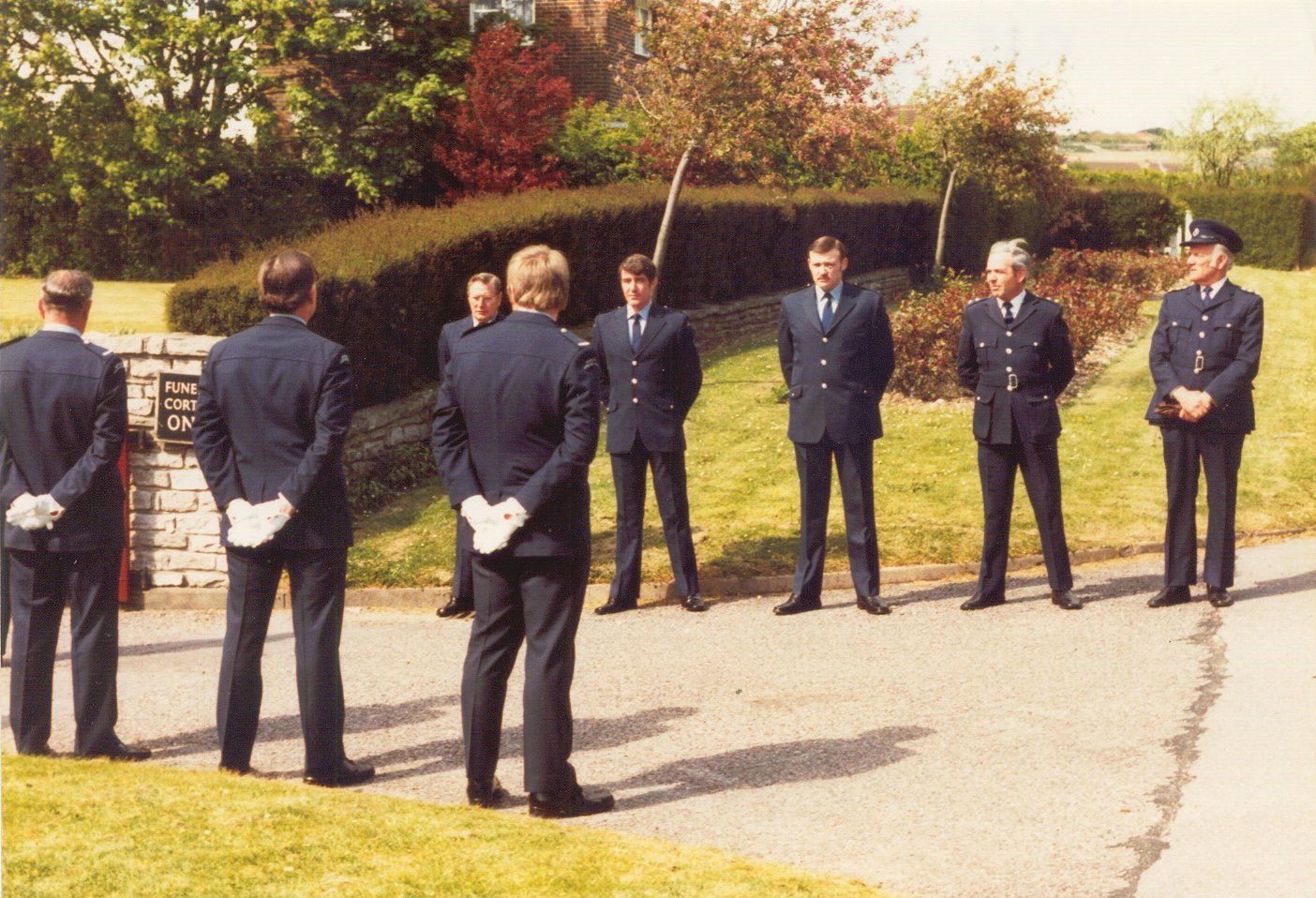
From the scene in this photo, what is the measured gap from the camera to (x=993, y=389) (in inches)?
356

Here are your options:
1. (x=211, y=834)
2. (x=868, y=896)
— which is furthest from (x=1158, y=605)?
(x=211, y=834)

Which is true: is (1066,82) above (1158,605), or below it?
above

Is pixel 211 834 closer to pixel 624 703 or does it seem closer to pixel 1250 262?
pixel 624 703

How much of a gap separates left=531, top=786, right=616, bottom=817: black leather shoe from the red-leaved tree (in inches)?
654

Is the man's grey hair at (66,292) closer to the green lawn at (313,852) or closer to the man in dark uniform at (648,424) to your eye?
the green lawn at (313,852)

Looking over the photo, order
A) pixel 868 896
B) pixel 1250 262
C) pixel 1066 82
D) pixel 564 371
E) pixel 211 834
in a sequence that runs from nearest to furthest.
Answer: pixel 868 896 → pixel 211 834 → pixel 564 371 → pixel 1066 82 → pixel 1250 262

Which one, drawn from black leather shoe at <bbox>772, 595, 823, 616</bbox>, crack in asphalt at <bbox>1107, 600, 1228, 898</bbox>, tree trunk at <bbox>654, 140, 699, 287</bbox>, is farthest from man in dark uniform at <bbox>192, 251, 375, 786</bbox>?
tree trunk at <bbox>654, 140, 699, 287</bbox>

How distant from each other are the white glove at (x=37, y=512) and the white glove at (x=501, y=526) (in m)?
1.99

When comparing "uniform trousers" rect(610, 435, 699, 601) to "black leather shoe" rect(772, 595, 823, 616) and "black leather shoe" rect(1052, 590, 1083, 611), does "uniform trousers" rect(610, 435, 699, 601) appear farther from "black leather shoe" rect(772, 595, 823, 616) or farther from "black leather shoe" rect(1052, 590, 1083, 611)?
"black leather shoe" rect(1052, 590, 1083, 611)

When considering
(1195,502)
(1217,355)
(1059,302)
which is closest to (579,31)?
(1059,302)

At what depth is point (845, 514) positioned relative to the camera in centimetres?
898

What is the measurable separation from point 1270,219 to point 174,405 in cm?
4016

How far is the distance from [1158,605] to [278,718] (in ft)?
16.7

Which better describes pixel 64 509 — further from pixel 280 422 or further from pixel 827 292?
pixel 827 292
